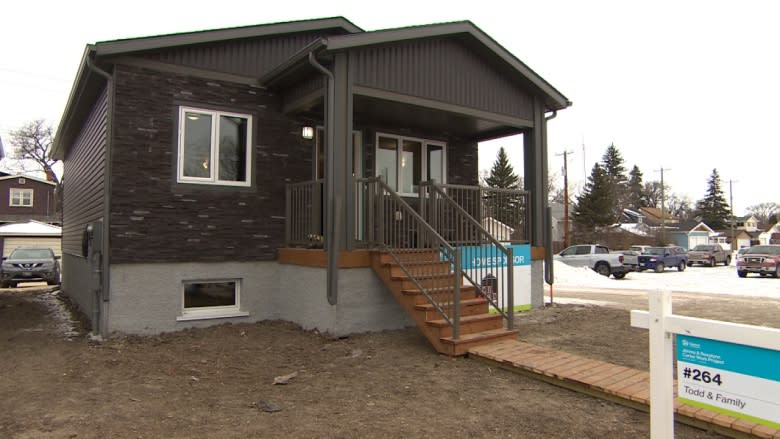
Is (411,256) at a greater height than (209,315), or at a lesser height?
greater

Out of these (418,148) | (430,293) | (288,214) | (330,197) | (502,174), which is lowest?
(430,293)

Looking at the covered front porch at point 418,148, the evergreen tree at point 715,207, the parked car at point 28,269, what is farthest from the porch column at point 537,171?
the evergreen tree at point 715,207

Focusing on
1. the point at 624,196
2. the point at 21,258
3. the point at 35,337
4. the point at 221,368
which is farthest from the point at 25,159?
the point at 624,196

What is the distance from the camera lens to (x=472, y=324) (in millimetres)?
6551

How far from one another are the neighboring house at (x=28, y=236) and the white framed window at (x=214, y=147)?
2354 cm

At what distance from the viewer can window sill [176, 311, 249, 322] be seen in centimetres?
760

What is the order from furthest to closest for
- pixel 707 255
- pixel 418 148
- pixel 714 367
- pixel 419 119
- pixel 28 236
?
pixel 707 255 < pixel 28 236 < pixel 418 148 < pixel 419 119 < pixel 714 367

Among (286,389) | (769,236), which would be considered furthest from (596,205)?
(769,236)

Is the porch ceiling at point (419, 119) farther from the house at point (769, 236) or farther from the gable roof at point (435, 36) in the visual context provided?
the house at point (769, 236)

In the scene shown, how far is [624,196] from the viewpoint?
238 feet

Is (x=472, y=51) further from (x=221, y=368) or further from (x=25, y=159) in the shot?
(x=25, y=159)

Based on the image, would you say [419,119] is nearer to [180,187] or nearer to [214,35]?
[214,35]

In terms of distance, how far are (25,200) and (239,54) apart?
3910cm

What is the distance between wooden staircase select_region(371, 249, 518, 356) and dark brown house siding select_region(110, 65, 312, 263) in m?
2.24
